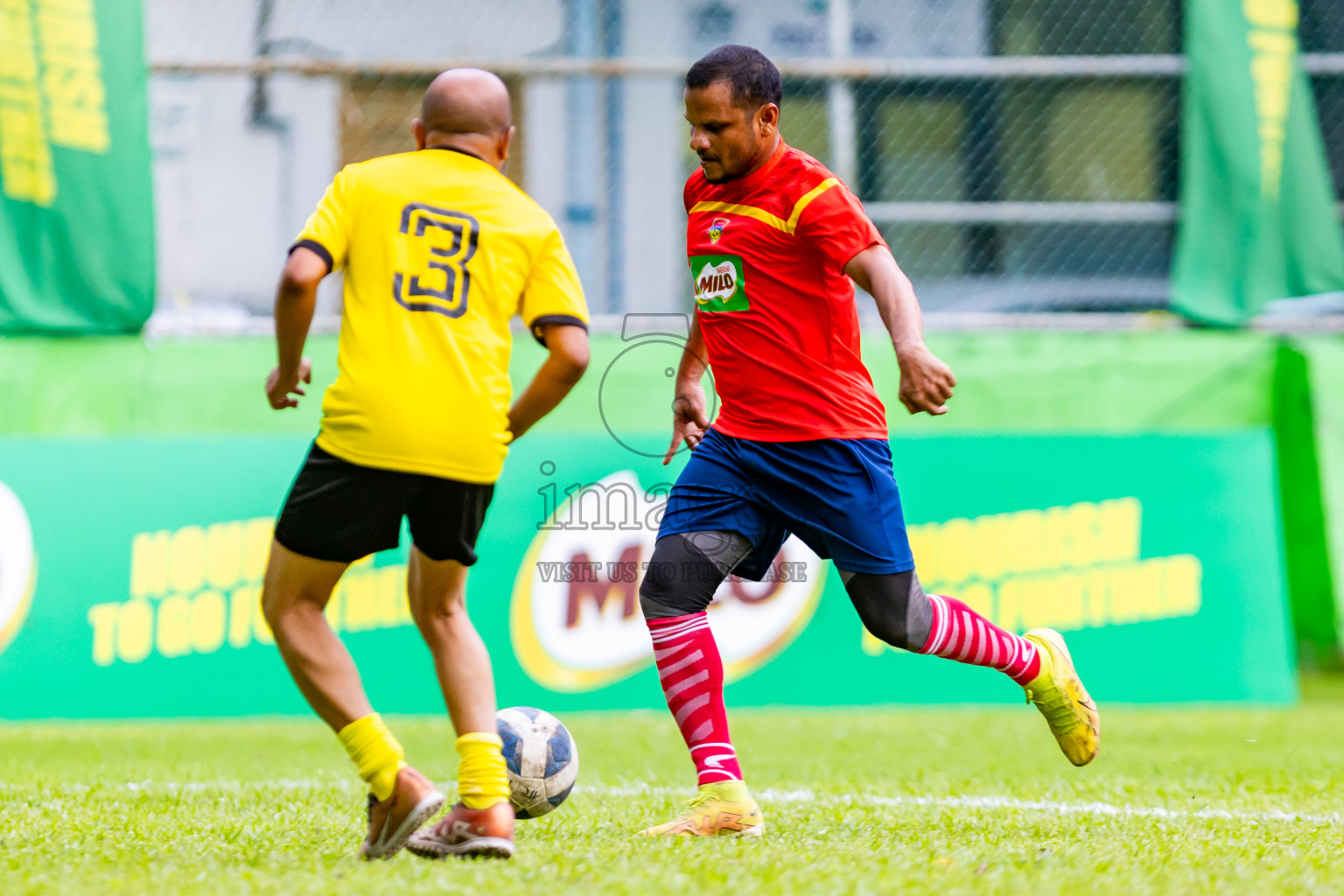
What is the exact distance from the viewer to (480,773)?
310 cm

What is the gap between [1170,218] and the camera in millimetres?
9164

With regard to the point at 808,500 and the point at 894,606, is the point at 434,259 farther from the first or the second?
the point at 894,606

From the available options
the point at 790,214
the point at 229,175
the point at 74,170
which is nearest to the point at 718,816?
the point at 790,214

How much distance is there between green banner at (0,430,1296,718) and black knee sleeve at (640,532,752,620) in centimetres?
356

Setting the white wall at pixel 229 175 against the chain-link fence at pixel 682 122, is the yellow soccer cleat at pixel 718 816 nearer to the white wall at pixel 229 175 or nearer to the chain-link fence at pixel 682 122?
the chain-link fence at pixel 682 122

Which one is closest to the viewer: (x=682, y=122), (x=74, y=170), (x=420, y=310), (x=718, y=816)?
(x=420, y=310)

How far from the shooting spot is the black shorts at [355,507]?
10.2 ft

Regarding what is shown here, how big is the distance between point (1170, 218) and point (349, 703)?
7.47 metres

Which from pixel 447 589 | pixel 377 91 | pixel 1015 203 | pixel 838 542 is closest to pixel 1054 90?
pixel 1015 203

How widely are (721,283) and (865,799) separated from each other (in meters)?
1.66

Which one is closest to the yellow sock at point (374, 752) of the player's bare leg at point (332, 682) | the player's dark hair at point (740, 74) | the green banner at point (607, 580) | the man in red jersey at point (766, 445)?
the player's bare leg at point (332, 682)

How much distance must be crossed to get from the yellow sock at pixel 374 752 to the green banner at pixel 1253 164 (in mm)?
6671

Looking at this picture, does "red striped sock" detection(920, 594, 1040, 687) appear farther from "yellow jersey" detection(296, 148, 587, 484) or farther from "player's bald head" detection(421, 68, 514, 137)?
"player's bald head" detection(421, 68, 514, 137)

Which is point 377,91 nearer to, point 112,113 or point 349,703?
point 112,113
